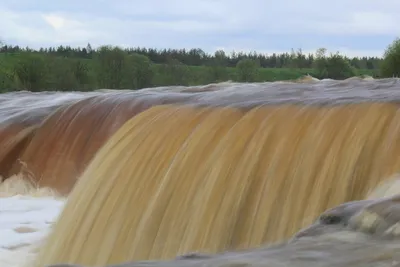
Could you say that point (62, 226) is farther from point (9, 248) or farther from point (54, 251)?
point (9, 248)

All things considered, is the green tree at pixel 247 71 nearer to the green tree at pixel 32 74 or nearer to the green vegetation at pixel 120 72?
the green vegetation at pixel 120 72

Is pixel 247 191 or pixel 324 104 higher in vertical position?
pixel 324 104

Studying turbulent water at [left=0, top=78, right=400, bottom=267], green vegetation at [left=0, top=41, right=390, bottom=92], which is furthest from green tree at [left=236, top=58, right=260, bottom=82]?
turbulent water at [left=0, top=78, right=400, bottom=267]

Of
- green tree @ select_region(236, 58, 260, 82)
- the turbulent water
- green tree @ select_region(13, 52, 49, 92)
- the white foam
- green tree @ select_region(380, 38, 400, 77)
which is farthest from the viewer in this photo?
green tree @ select_region(236, 58, 260, 82)

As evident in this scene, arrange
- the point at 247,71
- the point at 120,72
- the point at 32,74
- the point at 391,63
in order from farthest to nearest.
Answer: the point at 247,71 < the point at 120,72 < the point at 32,74 < the point at 391,63

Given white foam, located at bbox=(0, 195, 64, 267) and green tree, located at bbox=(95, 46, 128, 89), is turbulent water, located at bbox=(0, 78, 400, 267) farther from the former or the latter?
green tree, located at bbox=(95, 46, 128, 89)

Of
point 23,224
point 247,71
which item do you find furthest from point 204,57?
point 23,224

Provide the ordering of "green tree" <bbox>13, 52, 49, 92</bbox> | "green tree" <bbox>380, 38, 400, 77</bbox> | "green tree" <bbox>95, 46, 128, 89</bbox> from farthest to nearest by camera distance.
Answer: "green tree" <bbox>95, 46, 128, 89</bbox>, "green tree" <bbox>13, 52, 49, 92</bbox>, "green tree" <bbox>380, 38, 400, 77</bbox>

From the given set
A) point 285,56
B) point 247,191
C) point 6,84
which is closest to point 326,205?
point 247,191

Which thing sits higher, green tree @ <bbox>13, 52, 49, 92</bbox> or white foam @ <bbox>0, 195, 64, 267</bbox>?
green tree @ <bbox>13, 52, 49, 92</bbox>

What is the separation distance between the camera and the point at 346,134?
17.0ft

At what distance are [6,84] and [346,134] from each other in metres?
33.2

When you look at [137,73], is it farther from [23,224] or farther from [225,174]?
[225,174]

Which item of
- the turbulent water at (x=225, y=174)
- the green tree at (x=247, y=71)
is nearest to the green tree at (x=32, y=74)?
the green tree at (x=247, y=71)
